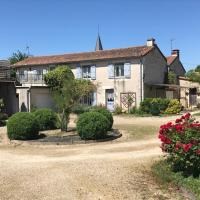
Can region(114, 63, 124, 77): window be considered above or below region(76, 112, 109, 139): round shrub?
above

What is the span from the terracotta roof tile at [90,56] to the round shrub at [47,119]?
12965 mm

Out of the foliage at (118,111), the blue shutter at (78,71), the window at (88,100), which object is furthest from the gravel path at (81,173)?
the blue shutter at (78,71)

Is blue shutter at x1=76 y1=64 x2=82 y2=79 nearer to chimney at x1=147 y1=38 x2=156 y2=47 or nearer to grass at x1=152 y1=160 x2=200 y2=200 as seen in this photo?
chimney at x1=147 y1=38 x2=156 y2=47

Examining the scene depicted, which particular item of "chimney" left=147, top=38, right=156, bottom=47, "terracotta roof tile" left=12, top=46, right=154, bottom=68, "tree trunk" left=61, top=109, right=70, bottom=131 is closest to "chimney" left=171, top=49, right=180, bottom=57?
"chimney" left=147, top=38, right=156, bottom=47

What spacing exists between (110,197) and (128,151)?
4946 mm

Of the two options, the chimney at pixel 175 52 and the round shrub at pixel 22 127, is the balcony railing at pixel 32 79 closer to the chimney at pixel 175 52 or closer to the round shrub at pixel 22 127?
the chimney at pixel 175 52

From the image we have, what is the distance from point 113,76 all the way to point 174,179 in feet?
75.7

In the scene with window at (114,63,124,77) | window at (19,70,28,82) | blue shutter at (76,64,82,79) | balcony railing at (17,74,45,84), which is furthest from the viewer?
window at (19,70,28,82)

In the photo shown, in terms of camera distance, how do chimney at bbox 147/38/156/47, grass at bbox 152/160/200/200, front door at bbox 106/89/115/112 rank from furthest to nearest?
chimney at bbox 147/38/156/47, front door at bbox 106/89/115/112, grass at bbox 152/160/200/200

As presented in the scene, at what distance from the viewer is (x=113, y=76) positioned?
30375 mm

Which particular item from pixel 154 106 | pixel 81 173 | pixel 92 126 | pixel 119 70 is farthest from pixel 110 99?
pixel 81 173

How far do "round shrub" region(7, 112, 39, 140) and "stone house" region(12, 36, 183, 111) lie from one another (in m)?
13.5

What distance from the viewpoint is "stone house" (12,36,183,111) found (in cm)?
2911

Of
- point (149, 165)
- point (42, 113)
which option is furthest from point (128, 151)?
point (42, 113)
